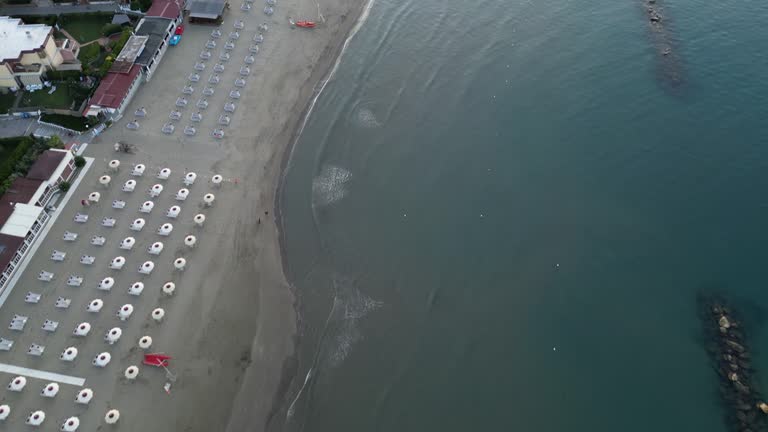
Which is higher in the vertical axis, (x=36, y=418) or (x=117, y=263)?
(x=117, y=263)

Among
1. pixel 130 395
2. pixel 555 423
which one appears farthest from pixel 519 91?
pixel 130 395

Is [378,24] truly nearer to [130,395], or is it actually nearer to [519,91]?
[519,91]

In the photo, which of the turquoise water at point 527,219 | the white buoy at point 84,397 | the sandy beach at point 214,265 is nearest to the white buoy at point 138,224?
the sandy beach at point 214,265

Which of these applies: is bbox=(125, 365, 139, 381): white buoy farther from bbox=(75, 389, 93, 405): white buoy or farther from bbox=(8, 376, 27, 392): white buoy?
bbox=(8, 376, 27, 392): white buoy

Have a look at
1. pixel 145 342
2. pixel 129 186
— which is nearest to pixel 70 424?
pixel 145 342

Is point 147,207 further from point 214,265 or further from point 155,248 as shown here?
point 214,265

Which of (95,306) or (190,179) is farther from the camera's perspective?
(190,179)

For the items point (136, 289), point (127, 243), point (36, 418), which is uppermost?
point (127, 243)
